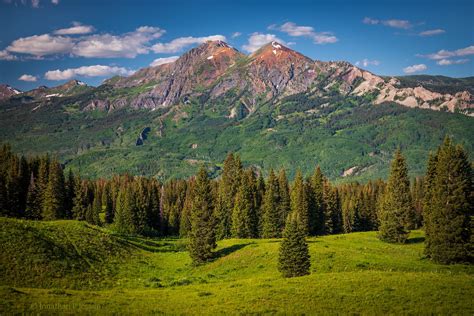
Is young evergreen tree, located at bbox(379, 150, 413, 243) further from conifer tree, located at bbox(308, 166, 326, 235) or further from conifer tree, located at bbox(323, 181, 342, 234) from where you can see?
conifer tree, located at bbox(323, 181, 342, 234)

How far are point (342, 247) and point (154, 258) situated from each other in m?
31.9

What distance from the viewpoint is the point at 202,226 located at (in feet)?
208

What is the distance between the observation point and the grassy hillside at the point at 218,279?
27.7 m

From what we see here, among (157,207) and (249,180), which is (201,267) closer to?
(249,180)

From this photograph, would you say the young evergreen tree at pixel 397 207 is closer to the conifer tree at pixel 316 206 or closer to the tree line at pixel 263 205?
the tree line at pixel 263 205

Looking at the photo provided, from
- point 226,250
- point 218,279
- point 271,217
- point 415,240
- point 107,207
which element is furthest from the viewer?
point 107,207

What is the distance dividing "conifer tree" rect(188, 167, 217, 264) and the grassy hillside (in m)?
2.10

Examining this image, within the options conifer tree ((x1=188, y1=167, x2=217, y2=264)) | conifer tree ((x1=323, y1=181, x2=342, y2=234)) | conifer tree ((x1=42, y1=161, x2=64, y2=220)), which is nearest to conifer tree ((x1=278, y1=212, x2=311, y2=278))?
conifer tree ((x1=188, y1=167, x2=217, y2=264))

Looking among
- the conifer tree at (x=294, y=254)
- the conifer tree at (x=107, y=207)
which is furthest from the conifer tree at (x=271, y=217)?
the conifer tree at (x=107, y=207)

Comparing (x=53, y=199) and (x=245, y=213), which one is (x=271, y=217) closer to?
(x=245, y=213)

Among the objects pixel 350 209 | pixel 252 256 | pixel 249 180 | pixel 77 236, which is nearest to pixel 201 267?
pixel 252 256

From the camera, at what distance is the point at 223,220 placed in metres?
91.4

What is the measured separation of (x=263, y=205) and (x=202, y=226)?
25842mm

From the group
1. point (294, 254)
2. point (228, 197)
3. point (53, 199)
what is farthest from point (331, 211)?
point (53, 199)
